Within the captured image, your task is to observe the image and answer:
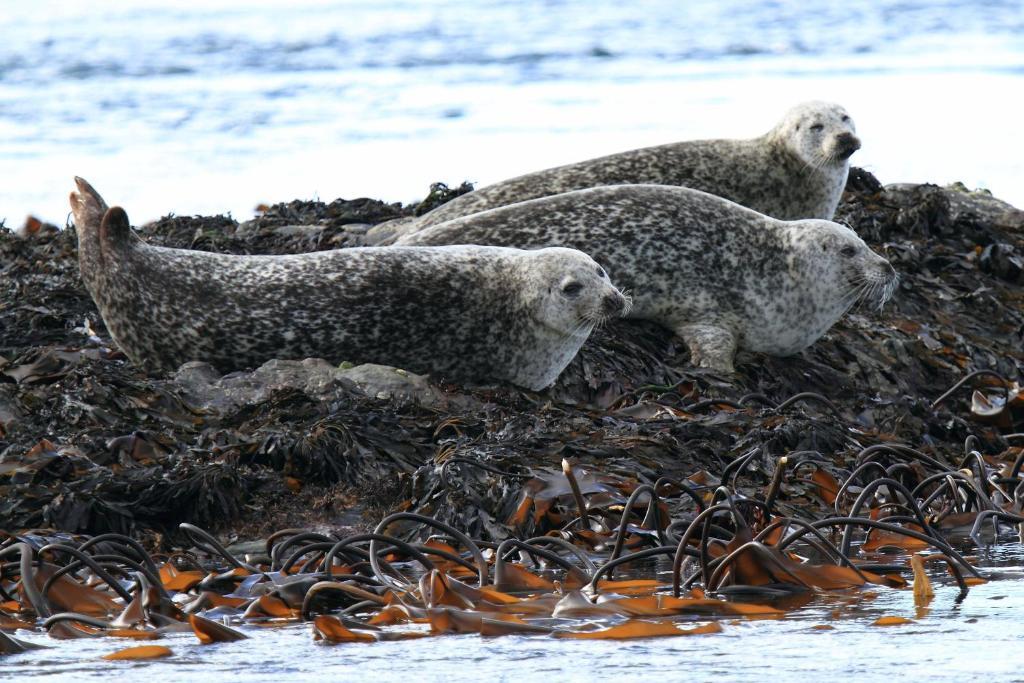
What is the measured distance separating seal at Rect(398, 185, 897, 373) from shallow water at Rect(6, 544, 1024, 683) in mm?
4136

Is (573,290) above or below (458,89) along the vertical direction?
below

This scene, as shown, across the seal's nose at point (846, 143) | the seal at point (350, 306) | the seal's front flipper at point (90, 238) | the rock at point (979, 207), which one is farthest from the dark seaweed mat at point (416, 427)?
the rock at point (979, 207)

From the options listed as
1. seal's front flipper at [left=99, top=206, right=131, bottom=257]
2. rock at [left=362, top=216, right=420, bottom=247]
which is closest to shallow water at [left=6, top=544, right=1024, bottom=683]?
seal's front flipper at [left=99, top=206, right=131, bottom=257]

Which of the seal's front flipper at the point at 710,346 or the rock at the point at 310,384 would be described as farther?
the seal's front flipper at the point at 710,346

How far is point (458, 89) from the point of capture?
72.7 feet

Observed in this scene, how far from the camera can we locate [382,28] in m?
27.8

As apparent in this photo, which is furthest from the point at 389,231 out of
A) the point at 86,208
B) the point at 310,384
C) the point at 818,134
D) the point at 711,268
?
the point at 310,384

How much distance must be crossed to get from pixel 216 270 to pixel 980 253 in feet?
16.3

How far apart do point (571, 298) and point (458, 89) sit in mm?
15559

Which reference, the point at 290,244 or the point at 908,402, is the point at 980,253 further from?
the point at 290,244

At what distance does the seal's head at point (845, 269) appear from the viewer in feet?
26.5

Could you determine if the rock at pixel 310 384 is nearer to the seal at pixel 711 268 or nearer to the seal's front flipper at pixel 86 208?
the seal's front flipper at pixel 86 208

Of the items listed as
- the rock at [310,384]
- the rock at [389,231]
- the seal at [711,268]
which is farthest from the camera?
the rock at [389,231]

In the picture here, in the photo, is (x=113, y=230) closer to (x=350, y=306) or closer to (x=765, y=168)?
(x=350, y=306)
